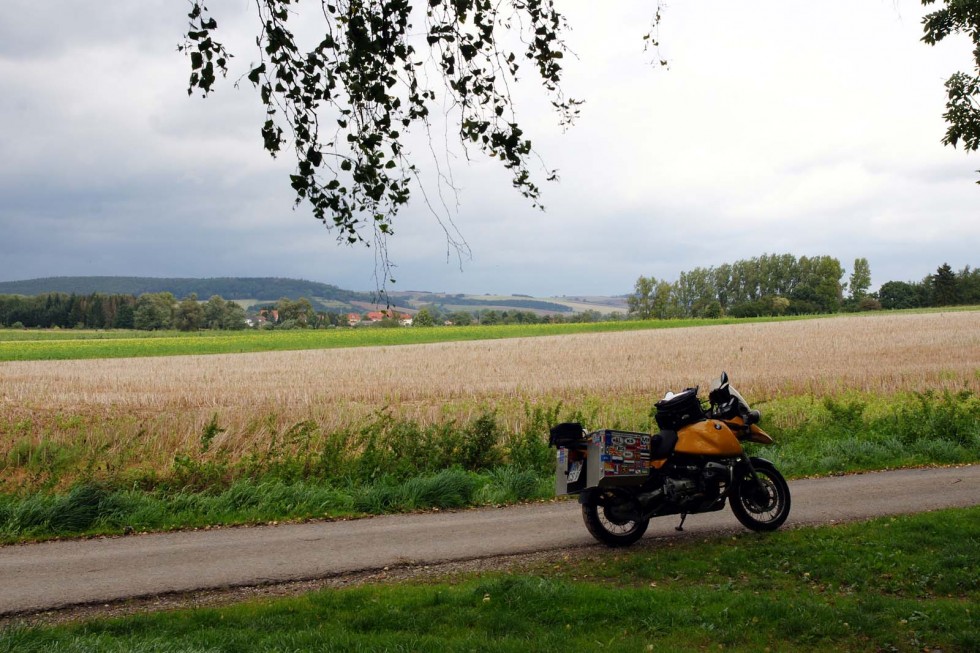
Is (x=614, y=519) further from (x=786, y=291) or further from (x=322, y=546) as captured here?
(x=786, y=291)

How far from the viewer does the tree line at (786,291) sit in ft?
403

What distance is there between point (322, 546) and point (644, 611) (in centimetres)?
459

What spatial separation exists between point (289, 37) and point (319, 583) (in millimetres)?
5361

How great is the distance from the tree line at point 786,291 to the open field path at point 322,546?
111 meters

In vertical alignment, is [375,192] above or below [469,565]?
above

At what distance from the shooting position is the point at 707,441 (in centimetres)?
899

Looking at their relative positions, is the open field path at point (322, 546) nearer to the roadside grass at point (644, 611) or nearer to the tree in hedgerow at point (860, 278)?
the roadside grass at point (644, 611)

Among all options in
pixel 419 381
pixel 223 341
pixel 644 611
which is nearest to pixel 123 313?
pixel 223 341

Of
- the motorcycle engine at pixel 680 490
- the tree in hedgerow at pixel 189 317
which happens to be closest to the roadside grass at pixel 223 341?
the tree in hedgerow at pixel 189 317

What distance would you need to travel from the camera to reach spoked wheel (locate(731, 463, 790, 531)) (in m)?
9.20

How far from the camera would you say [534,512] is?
11.2 metres

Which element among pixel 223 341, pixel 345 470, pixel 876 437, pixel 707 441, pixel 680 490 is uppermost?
pixel 707 441

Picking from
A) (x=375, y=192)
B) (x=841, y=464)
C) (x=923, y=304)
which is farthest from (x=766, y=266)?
(x=375, y=192)

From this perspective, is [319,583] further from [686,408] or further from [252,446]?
[252,446]
